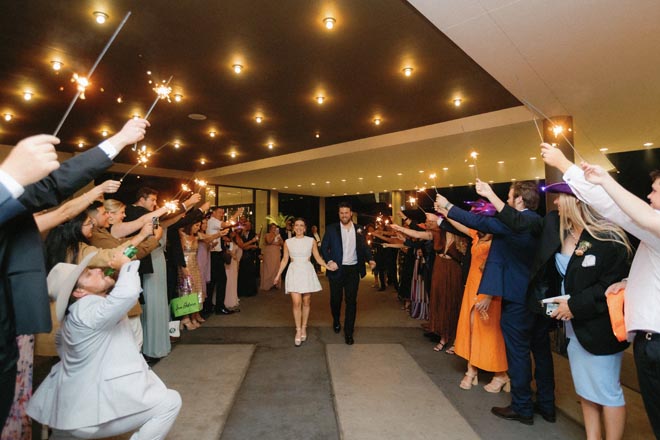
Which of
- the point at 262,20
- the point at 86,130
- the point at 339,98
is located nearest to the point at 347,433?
the point at 262,20

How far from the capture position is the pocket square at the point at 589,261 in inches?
75.5

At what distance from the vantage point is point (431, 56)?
3891 millimetres

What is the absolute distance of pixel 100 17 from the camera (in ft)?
10.1

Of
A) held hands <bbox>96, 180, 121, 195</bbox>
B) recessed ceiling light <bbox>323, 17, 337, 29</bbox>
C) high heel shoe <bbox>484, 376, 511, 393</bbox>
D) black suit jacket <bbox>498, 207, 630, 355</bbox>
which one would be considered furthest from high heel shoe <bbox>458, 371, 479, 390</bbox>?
recessed ceiling light <bbox>323, 17, 337, 29</bbox>

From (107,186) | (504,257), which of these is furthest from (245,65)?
(504,257)

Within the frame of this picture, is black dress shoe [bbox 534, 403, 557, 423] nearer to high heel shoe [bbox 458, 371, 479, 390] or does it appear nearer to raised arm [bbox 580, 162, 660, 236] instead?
high heel shoe [bbox 458, 371, 479, 390]

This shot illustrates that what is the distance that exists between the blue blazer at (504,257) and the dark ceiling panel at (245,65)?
75.2 inches

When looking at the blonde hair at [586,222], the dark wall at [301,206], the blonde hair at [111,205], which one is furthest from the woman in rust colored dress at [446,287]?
the dark wall at [301,206]

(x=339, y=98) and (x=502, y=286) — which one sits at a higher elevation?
(x=339, y=98)

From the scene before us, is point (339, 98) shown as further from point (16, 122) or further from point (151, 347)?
point (16, 122)

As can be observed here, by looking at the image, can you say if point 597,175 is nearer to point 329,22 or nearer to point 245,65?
point 329,22

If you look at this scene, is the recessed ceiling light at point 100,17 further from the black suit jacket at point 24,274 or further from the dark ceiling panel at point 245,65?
the black suit jacket at point 24,274

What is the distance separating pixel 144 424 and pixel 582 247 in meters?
2.54

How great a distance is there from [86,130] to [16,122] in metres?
1.01
